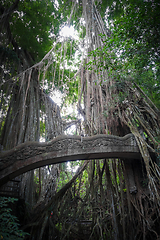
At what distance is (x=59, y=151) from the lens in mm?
2523

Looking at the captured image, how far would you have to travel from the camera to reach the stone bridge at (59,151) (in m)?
2.40

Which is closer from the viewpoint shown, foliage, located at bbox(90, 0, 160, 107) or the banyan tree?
foliage, located at bbox(90, 0, 160, 107)

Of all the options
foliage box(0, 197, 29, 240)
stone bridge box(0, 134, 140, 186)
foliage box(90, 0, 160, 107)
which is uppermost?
foliage box(90, 0, 160, 107)

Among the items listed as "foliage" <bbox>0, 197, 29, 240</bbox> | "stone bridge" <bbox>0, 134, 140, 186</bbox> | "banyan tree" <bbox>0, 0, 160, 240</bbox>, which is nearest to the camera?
"foliage" <bbox>0, 197, 29, 240</bbox>

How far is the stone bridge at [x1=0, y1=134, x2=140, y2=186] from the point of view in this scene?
7.87 ft

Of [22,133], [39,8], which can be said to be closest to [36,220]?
[22,133]

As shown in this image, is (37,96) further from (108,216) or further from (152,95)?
(108,216)

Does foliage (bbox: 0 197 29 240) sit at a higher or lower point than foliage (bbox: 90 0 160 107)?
lower

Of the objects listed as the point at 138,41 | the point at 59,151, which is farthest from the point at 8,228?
the point at 138,41

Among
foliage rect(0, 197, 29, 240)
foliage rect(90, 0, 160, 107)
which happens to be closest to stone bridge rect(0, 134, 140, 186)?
foliage rect(0, 197, 29, 240)

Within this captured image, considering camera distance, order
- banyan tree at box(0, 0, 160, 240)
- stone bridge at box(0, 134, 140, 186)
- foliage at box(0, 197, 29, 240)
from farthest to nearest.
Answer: banyan tree at box(0, 0, 160, 240) → stone bridge at box(0, 134, 140, 186) → foliage at box(0, 197, 29, 240)

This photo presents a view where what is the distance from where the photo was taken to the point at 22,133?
4.30 m

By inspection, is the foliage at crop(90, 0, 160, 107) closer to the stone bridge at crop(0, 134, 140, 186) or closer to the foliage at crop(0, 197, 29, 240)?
the stone bridge at crop(0, 134, 140, 186)

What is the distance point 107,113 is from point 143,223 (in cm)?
188
